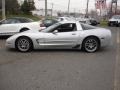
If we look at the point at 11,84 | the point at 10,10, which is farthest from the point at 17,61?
the point at 10,10

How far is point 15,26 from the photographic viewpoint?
54.9 ft

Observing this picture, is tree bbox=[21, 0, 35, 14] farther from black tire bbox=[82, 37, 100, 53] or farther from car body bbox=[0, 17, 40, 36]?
black tire bbox=[82, 37, 100, 53]

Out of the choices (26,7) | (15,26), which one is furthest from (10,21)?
(26,7)

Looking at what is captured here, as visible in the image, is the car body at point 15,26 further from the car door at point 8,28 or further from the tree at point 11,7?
the tree at point 11,7

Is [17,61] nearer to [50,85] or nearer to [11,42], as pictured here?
[11,42]

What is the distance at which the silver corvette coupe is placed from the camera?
36.7 feet

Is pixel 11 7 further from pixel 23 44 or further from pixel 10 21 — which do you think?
pixel 23 44

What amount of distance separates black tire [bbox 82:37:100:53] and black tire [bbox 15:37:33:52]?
6.93ft

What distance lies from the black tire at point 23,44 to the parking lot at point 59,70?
32 cm

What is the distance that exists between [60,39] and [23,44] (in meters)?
1.45

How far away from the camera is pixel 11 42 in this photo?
1130 centimetres

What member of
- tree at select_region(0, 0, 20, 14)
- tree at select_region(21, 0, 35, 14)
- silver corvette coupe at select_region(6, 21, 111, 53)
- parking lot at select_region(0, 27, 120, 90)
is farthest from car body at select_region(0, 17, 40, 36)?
tree at select_region(21, 0, 35, 14)

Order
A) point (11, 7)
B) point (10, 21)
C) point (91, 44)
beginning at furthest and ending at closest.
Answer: point (11, 7) < point (10, 21) < point (91, 44)

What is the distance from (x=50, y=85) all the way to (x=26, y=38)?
17.3ft
